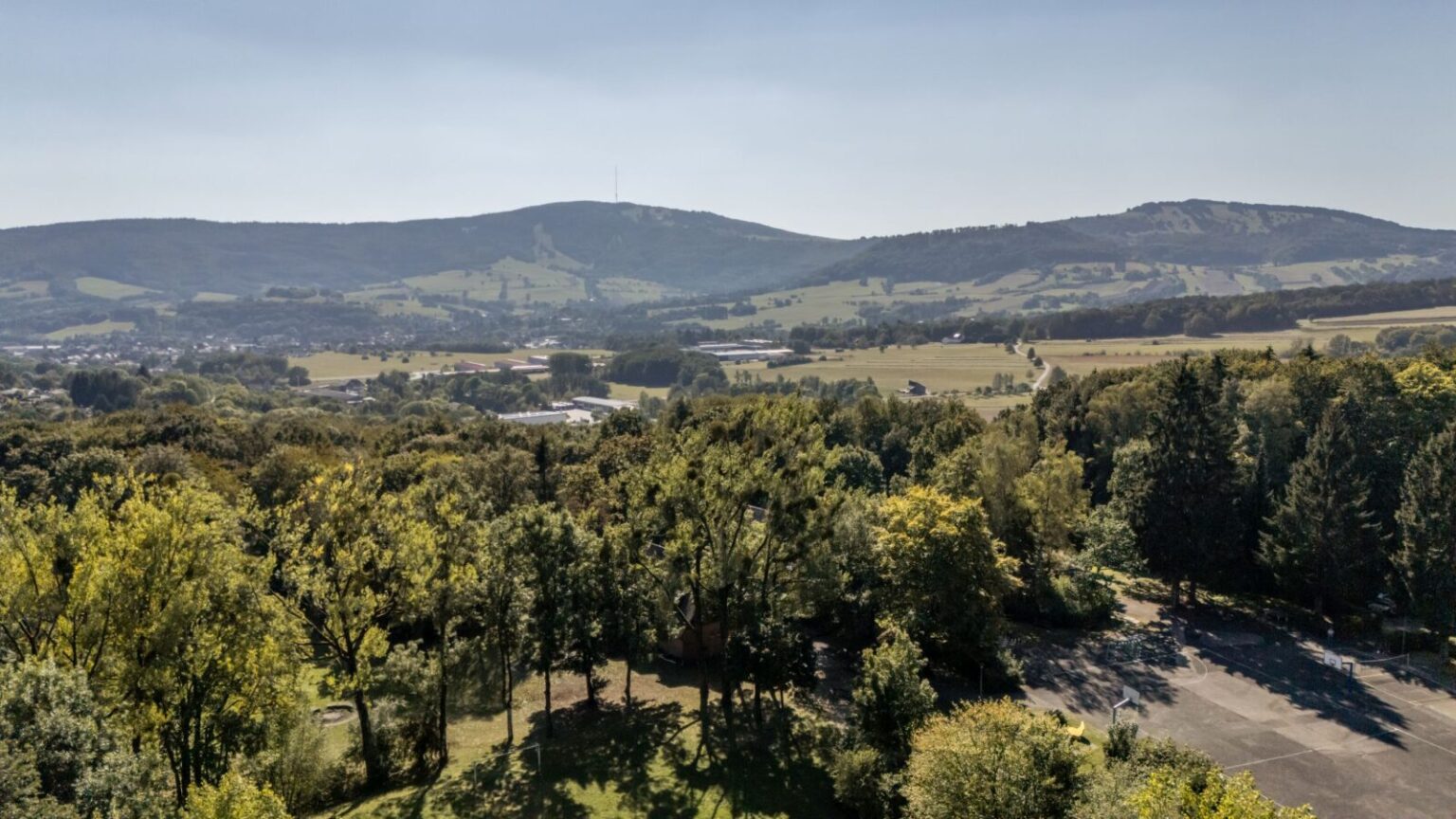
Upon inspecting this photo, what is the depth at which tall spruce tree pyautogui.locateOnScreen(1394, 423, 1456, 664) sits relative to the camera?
3981 centimetres

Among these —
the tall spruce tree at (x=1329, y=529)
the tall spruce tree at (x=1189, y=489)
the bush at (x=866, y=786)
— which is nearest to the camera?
the bush at (x=866, y=786)

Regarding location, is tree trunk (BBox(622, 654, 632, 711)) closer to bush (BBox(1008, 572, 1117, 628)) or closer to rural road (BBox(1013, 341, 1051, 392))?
bush (BBox(1008, 572, 1117, 628))

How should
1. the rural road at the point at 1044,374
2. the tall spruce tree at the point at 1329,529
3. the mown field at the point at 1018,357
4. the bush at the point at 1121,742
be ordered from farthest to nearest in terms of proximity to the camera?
the mown field at the point at 1018,357
the rural road at the point at 1044,374
the tall spruce tree at the point at 1329,529
the bush at the point at 1121,742

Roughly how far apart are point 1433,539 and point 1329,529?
427cm

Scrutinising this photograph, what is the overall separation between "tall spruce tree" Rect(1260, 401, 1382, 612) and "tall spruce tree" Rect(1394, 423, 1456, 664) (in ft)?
6.15

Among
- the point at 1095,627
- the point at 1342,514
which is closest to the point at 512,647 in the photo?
the point at 1095,627

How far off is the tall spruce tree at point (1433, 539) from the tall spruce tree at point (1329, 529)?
6.15ft

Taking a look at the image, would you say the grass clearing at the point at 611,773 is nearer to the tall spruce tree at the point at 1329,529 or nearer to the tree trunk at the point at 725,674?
the tree trunk at the point at 725,674

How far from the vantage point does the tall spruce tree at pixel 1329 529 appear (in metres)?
43.2

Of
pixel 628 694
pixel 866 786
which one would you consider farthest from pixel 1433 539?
pixel 628 694

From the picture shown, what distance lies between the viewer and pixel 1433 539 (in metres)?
40.7

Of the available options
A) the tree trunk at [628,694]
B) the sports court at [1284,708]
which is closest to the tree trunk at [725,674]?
the tree trunk at [628,694]

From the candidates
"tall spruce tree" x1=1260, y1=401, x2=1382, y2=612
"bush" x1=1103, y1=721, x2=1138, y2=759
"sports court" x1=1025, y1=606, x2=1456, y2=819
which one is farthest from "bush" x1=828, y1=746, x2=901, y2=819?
"tall spruce tree" x1=1260, y1=401, x2=1382, y2=612

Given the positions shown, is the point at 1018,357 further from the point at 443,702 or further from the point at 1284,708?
the point at 443,702
